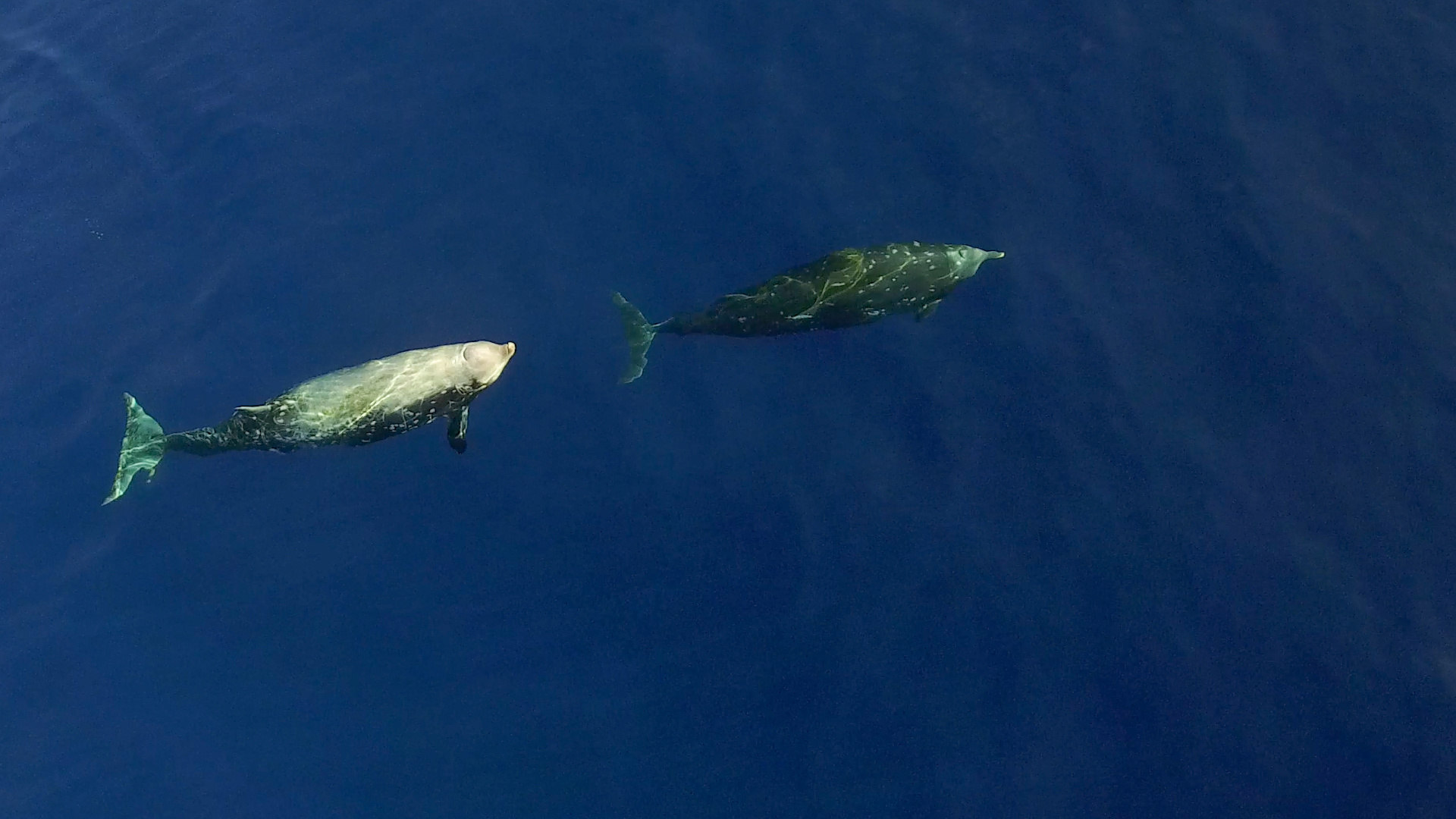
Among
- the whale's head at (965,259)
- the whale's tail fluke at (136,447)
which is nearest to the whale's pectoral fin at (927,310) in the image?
the whale's head at (965,259)

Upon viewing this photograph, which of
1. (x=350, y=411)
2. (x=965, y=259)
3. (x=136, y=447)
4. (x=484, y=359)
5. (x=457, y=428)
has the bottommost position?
(x=457, y=428)

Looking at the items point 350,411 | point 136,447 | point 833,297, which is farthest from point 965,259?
point 136,447

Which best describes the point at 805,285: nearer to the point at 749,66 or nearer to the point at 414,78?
the point at 749,66

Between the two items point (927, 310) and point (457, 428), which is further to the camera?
point (927, 310)

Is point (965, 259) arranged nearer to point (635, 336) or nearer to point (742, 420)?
point (742, 420)

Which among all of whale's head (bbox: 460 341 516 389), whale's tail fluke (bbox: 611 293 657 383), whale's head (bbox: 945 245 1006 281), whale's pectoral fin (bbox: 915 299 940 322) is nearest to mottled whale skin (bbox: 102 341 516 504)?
whale's head (bbox: 460 341 516 389)

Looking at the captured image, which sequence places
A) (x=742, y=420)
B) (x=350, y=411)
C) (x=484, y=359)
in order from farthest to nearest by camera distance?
(x=742, y=420) < (x=484, y=359) < (x=350, y=411)

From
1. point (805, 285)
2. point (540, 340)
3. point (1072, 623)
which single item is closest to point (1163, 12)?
point (805, 285)
